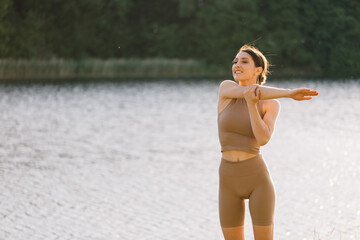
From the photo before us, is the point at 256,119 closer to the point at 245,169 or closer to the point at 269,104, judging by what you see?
the point at 269,104

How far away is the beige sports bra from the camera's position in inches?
160

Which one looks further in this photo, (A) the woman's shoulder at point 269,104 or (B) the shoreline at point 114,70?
(B) the shoreline at point 114,70

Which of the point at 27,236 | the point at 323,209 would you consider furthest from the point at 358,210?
the point at 27,236

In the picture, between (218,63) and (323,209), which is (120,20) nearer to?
(218,63)

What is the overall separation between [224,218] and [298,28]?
2100 inches

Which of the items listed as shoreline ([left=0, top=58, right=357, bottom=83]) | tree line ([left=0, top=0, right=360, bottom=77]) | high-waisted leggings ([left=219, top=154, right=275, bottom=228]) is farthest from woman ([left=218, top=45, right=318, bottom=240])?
tree line ([left=0, top=0, right=360, bottom=77])

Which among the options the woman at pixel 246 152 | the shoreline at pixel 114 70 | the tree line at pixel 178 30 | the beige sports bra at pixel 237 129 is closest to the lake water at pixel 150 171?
the woman at pixel 246 152

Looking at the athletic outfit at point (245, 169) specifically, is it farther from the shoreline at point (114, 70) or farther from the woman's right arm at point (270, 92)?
the shoreline at point (114, 70)

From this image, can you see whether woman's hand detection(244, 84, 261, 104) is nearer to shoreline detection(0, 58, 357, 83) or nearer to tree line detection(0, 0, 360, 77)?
shoreline detection(0, 58, 357, 83)

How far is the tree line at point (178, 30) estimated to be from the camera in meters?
51.6

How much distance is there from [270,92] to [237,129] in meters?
0.32

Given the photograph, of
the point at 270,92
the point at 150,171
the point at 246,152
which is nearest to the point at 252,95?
the point at 270,92

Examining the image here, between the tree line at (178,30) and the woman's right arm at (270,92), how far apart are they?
151 feet

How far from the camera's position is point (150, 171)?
1519 cm
